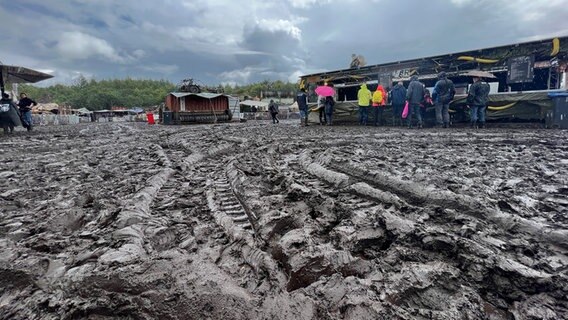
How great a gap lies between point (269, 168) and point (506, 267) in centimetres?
329

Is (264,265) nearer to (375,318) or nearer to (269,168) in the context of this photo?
(375,318)

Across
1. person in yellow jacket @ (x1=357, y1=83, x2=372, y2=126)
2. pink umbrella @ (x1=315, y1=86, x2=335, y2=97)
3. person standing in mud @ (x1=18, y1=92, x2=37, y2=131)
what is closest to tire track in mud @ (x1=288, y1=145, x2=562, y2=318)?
person in yellow jacket @ (x1=357, y1=83, x2=372, y2=126)

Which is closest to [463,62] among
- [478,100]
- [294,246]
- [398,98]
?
[478,100]

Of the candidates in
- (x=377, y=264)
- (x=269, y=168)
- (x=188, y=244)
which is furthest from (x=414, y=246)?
(x=269, y=168)

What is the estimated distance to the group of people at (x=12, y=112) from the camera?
12.5 m

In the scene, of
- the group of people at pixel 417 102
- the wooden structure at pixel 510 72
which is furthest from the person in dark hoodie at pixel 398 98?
the wooden structure at pixel 510 72

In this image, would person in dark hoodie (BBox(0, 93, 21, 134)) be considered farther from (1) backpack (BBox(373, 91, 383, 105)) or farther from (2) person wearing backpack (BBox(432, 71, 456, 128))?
(2) person wearing backpack (BBox(432, 71, 456, 128))

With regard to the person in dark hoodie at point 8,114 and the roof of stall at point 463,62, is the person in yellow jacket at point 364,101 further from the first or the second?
the person in dark hoodie at point 8,114

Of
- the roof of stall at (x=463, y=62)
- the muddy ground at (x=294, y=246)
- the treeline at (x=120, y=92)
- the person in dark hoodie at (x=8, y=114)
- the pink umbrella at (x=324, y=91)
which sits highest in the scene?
the treeline at (x=120, y=92)

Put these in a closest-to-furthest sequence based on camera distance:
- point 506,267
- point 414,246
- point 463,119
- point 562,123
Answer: point 506,267 < point 414,246 < point 562,123 < point 463,119

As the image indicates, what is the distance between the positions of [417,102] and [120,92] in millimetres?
103777

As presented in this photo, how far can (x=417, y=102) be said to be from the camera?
39.7 feet

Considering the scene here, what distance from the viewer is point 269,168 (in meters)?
4.61

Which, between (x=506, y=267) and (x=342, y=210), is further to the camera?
(x=342, y=210)
